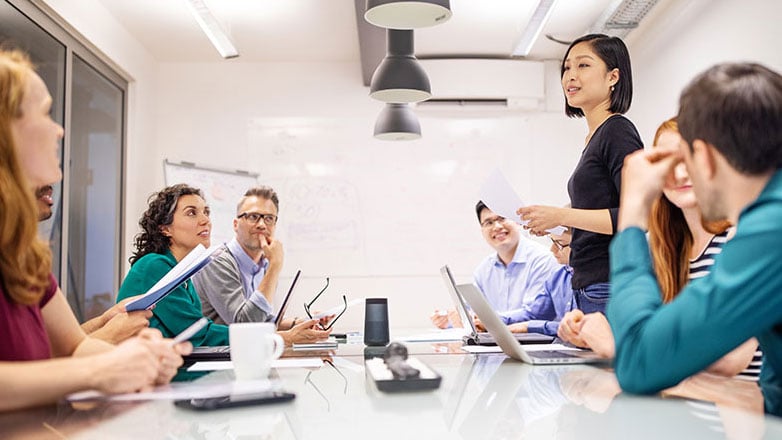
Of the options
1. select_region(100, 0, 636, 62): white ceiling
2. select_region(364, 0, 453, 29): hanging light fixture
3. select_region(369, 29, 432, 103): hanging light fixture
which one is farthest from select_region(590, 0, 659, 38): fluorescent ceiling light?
select_region(364, 0, 453, 29): hanging light fixture

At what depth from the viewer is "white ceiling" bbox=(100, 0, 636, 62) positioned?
4461 millimetres

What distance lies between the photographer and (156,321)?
7.45 ft

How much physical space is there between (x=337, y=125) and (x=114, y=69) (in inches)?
66.5

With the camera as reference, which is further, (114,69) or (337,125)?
(337,125)

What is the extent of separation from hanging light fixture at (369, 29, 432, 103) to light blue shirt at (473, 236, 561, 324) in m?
1.10

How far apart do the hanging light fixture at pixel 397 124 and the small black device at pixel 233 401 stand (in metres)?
2.83

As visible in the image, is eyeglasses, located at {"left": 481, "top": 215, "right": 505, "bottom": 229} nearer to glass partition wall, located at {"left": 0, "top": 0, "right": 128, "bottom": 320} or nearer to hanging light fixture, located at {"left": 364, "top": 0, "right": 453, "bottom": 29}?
hanging light fixture, located at {"left": 364, "top": 0, "right": 453, "bottom": 29}

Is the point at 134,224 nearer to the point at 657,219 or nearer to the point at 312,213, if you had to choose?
the point at 312,213

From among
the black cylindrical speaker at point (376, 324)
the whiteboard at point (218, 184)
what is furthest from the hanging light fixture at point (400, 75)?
the whiteboard at point (218, 184)

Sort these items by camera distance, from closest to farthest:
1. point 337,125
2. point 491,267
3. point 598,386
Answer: point 598,386 → point 491,267 → point 337,125

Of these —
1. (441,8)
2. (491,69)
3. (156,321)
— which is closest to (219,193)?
(491,69)

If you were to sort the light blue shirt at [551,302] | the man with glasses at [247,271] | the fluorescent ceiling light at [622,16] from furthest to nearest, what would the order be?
the fluorescent ceiling light at [622,16], the light blue shirt at [551,302], the man with glasses at [247,271]

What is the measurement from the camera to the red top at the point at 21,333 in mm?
1077

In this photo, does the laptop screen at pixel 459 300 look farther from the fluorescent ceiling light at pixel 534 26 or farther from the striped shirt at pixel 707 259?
the fluorescent ceiling light at pixel 534 26
